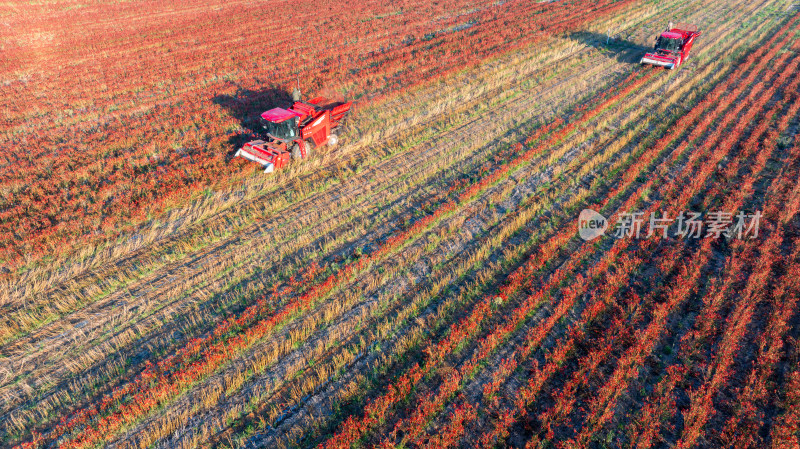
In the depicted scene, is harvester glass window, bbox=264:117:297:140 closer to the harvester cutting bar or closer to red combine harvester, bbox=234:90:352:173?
red combine harvester, bbox=234:90:352:173

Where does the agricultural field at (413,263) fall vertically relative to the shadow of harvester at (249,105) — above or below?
below

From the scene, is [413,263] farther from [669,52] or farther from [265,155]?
[669,52]

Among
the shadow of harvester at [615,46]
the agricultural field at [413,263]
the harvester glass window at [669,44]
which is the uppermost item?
the harvester glass window at [669,44]

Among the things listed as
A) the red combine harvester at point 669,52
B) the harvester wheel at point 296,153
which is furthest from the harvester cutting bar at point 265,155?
the red combine harvester at point 669,52

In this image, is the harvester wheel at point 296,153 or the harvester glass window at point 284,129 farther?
the harvester wheel at point 296,153

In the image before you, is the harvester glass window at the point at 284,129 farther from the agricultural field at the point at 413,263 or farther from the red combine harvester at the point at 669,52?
the red combine harvester at the point at 669,52

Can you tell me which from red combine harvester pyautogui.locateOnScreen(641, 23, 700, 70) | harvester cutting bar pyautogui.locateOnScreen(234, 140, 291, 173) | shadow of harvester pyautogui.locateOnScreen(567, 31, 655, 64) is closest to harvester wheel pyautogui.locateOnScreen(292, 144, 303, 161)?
harvester cutting bar pyautogui.locateOnScreen(234, 140, 291, 173)
